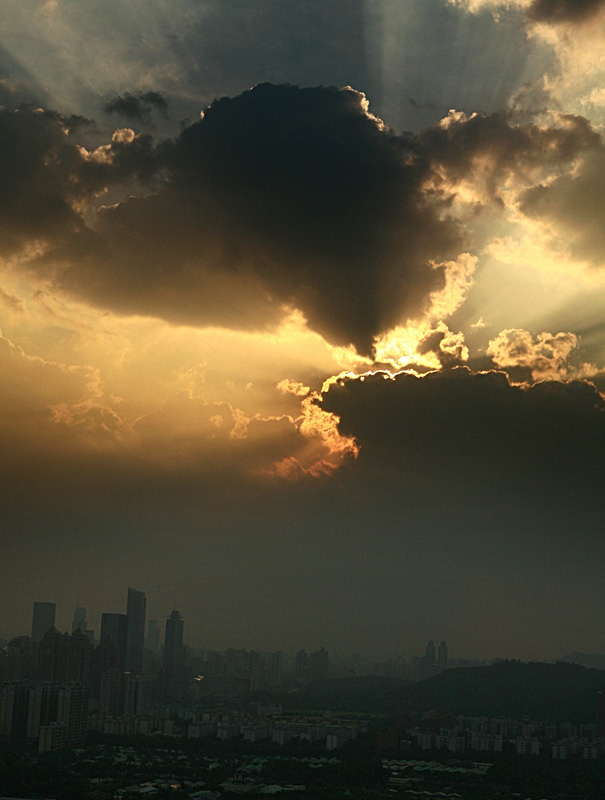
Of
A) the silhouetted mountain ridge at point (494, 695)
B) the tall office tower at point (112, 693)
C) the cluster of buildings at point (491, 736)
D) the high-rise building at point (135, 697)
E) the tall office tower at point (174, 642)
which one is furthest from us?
the tall office tower at point (174, 642)

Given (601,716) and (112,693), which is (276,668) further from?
(601,716)

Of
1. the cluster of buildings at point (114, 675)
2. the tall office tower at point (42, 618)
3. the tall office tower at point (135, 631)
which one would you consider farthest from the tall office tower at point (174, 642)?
the tall office tower at point (42, 618)

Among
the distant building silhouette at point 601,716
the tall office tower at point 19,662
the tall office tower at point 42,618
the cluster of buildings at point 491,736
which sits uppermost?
the tall office tower at point 42,618

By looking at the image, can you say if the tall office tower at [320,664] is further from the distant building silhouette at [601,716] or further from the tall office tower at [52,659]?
the distant building silhouette at [601,716]

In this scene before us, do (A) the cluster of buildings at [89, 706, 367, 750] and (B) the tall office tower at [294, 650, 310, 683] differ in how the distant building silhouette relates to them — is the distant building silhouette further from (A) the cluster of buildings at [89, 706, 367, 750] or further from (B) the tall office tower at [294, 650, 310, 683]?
(B) the tall office tower at [294, 650, 310, 683]

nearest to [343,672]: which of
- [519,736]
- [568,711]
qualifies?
[568,711]

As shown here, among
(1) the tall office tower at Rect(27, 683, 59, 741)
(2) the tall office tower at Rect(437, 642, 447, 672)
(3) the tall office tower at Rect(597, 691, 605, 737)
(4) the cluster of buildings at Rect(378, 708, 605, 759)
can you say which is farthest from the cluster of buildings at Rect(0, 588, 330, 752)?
(3) the tall office tower at Rect(597, 691, 605, 737)

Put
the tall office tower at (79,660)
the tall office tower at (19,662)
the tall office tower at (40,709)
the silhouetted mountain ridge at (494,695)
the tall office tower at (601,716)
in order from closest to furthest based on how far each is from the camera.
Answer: the tall office tower at (40,709)
the tall office tower at (601,716)
the silhouetted mountain ridge at (494,695)
the tall office tower at (79,660)
the tall office tower at (19,662)

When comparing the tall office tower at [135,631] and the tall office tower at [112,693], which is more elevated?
the tall office tower at [135,631]
